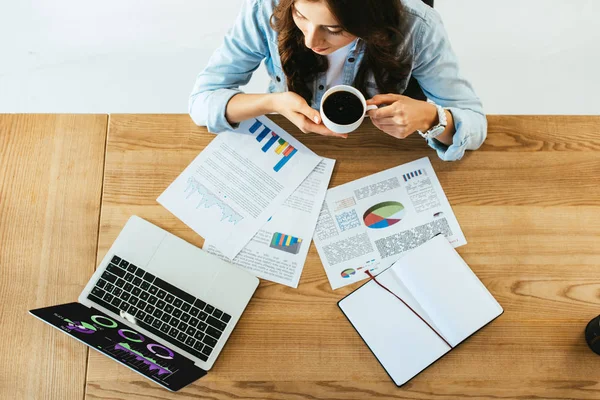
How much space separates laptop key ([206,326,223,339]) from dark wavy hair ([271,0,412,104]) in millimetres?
547

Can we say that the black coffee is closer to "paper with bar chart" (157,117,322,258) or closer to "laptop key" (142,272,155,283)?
"paper with bar chart" (157,117,322,258)

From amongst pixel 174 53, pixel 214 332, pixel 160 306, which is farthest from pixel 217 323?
pixel 174 53

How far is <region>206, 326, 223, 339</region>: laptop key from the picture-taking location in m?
1.09

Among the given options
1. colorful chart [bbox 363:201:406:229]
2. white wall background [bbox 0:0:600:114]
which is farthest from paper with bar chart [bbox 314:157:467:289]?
white wall background [bbox 0:0:600:114]

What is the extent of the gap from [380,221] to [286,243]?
20cm

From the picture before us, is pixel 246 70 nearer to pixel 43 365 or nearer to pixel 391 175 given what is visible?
pixel 391 175

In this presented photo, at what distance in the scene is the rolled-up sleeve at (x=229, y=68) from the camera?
1116 mm

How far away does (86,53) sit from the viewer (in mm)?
2004

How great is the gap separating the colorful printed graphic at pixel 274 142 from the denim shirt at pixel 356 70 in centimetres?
7

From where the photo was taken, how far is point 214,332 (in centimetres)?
109

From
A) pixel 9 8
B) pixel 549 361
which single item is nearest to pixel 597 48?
pixel 549 361

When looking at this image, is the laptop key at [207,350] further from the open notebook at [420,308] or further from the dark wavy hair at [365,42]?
the dark wavy hair at [365,42]

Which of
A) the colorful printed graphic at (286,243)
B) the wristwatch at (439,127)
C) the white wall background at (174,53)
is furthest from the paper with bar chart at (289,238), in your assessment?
the white wall background at (174,53)

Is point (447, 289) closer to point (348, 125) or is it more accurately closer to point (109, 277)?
point (348, 125)
